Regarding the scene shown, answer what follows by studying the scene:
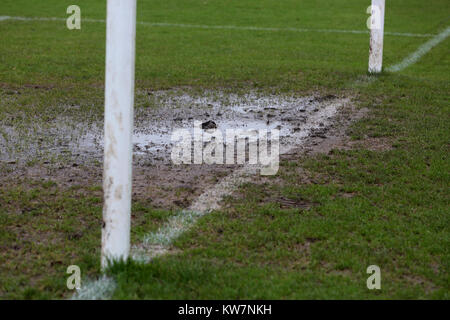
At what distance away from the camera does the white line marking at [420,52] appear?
11.6 metres

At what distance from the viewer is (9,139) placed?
270 inches

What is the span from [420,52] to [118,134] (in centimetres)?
1057

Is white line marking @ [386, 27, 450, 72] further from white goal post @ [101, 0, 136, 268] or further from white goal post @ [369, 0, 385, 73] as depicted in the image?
white goal post @ [101, 0, 136, 268]

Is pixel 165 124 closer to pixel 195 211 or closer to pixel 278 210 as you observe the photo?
pixel 195 211

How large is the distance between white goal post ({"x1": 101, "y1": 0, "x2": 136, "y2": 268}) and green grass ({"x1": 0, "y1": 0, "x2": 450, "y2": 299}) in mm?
192

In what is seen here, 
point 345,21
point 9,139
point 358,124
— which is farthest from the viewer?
point 345,21

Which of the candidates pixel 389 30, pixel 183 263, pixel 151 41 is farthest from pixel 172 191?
pixel 389 30

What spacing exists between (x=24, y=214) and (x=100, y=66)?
20.8 ft

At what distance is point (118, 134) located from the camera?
3.78 m

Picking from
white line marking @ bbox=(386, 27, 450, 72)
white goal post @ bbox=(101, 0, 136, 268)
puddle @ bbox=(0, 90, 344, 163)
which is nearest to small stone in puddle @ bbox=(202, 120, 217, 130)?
puddle @ bbox=(0, 90, 344, 163)

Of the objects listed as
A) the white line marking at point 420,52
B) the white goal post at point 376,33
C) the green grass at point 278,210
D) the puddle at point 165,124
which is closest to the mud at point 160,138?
the puddle at point 165,124

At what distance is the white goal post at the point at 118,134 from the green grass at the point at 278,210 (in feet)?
0.63

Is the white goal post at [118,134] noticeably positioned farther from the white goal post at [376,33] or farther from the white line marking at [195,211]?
the white goal post at [376,33]
